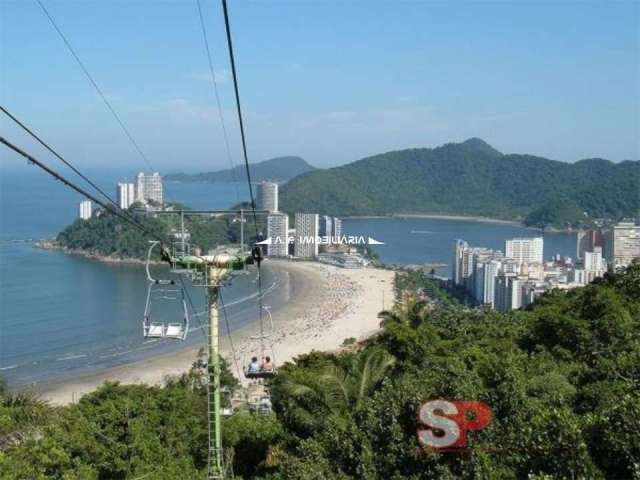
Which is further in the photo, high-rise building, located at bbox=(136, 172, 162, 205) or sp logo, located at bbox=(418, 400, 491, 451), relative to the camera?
high-rise building, located at bbox=(136, 172, 162, 205)

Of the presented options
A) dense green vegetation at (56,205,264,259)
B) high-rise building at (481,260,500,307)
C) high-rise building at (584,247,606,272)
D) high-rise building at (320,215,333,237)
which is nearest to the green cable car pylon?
high-rise building at (481,260,500,307)

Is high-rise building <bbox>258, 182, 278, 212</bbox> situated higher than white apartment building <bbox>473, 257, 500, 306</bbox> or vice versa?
high-rise building <bbox>258, 182, 278, 212</bbox>

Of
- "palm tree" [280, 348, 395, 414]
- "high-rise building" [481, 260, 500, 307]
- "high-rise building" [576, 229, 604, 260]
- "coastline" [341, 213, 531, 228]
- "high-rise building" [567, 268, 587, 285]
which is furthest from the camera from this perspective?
"coastline" [341, 213, 531, 228]

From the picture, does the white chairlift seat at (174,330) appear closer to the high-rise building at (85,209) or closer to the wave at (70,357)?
the wave at (70,357)

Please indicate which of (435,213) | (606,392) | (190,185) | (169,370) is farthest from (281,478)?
(190,185)

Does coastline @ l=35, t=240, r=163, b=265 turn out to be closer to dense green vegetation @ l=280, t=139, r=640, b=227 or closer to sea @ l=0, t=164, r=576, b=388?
sea @ l=0, t=164, r=576, b=388

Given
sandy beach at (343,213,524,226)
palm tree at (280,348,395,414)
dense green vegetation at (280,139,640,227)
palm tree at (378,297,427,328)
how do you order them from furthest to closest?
sandy beach at (343,213,524,226) < dense green vegetation at (280,139,640,227) < palm tree at (378,297,427,328) < palm tree at (280,348,395,414)
